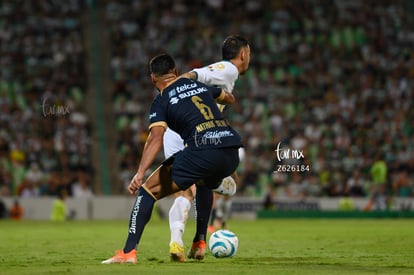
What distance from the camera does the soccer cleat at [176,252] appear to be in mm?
9422

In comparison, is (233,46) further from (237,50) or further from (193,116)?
(193,116)

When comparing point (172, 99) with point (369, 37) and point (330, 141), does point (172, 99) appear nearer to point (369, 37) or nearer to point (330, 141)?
point (330, 141)

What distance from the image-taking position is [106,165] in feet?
94.0

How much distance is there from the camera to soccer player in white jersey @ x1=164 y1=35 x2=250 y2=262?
9562 millimetres

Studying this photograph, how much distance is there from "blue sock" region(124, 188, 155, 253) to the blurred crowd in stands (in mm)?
15180

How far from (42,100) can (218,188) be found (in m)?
19.6

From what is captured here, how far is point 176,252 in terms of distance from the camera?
30.9ft

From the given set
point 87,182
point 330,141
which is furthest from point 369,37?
point 87,182

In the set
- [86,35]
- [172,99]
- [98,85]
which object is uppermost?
[86,35]

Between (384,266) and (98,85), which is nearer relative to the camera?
(384,266)

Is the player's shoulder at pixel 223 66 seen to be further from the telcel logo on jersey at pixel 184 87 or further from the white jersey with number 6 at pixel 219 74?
the telcel logo on jersey at pixel 184 87

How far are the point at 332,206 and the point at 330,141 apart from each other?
266 cm

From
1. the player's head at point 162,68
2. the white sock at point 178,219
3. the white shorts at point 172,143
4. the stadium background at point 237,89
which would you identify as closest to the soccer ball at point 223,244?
the white sock at point 178,219

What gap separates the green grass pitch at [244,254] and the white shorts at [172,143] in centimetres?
123
